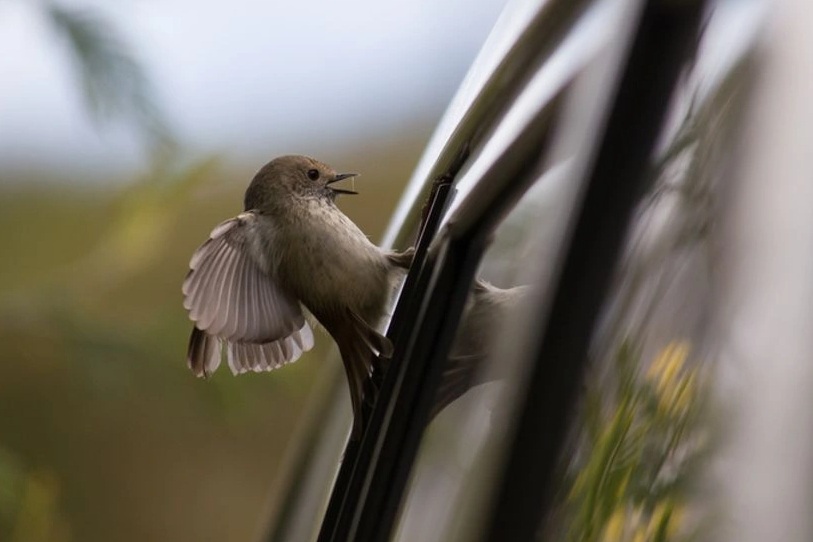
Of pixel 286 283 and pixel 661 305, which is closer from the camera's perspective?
pixel 661 305

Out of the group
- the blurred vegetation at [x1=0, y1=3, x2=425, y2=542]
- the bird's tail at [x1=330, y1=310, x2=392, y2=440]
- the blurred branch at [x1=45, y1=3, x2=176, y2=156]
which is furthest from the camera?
the blurred vegetation at [x1=0, y1=3, x2=425, y2=542]

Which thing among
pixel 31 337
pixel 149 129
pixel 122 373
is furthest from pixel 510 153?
pixel 31 337

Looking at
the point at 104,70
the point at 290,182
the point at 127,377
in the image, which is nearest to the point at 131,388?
the point at 127,377

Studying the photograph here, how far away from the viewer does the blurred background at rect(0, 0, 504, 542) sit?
1011 millimetres

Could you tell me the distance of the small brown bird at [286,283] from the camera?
1.58ft

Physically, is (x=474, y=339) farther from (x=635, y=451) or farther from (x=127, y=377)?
(x=127, y=377)

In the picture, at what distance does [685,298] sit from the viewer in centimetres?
20

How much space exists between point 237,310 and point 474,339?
8.0 inches

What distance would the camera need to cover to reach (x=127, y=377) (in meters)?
0.99

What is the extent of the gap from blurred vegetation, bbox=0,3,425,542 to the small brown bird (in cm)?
34

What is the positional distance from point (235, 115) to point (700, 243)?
4.09 feet

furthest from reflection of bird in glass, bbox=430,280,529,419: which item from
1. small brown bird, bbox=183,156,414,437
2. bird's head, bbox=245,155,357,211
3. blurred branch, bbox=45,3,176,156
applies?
blurred branch, bbox=45,3,176,156

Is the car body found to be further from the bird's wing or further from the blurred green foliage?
the blurred green foliage

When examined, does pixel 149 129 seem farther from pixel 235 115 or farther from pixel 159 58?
pixel 235 115
